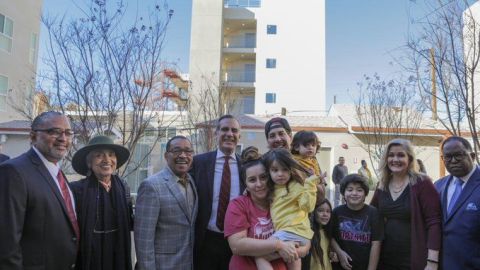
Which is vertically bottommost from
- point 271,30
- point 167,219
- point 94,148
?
point 167,219

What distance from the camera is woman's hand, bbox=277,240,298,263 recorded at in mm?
2838

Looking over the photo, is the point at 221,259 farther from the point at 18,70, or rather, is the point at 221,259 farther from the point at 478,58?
the point at 18,70

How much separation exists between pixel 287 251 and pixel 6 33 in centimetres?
2460

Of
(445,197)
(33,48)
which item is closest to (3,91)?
(33,48)

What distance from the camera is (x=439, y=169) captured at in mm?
19656

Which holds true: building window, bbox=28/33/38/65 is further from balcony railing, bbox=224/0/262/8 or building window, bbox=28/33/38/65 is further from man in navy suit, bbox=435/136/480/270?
man in navy suit, bbox=435/136/480/270

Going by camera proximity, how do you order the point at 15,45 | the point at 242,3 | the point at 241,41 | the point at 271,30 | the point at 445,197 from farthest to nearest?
the point at 241,41, the point at 242,3, the point at 271,30, the point at 15,45, the point at 445,197

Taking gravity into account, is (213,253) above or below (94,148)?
below

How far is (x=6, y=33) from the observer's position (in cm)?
2161

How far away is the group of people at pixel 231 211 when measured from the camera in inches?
109

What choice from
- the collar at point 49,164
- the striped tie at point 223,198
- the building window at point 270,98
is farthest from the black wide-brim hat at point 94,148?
the building window at point 270,98

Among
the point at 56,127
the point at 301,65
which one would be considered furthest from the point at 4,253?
the point at 301,65

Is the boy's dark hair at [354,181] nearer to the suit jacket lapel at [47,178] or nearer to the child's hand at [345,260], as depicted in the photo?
the child's hand at [345,260]

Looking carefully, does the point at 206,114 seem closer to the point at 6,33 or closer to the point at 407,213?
the point at 407,213
